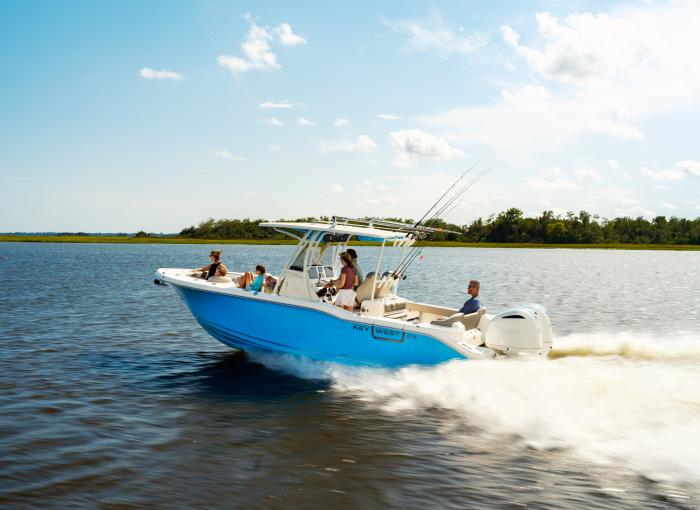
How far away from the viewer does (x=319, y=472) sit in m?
6.25

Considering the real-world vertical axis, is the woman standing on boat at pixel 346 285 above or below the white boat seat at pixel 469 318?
above

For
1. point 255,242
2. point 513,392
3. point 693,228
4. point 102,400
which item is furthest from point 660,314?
point 693,228

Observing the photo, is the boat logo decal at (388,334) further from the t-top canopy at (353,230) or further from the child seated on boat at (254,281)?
the child seated on boat at (254,281)

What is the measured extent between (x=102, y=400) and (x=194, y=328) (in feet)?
22.0

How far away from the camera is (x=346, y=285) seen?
961cm

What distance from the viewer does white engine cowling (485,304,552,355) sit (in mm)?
8539

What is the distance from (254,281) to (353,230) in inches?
79.8

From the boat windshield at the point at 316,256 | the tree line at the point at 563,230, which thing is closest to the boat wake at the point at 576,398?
the boat windshield at the point at 316,256

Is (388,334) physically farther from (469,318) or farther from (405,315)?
(469,318)

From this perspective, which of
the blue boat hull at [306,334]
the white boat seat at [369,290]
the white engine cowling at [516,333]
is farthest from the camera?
the white boat seat at [369,290]

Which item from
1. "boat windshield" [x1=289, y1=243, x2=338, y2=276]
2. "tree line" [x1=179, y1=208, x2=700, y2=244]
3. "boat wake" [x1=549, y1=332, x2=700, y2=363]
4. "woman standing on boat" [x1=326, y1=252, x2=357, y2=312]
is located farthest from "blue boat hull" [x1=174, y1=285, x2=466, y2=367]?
"tree line" [x1=179, y1=208, x2=700, y2=244]

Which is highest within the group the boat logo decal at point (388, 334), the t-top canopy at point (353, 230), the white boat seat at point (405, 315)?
the t-top canopy at point (353, 230)

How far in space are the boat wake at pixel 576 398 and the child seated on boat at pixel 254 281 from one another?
1.37m

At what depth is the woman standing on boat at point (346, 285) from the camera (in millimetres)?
9453
